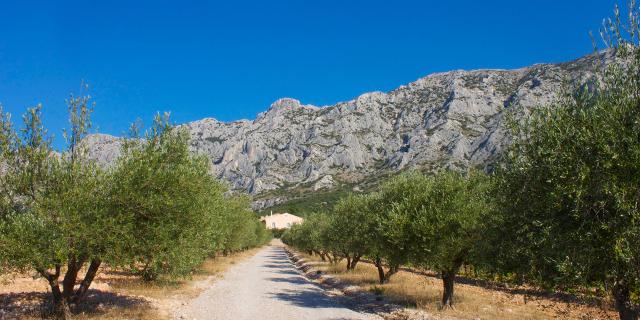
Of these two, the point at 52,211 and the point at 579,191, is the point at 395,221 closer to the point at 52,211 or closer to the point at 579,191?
the point at 579,191

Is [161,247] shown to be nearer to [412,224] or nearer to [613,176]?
[412,224]

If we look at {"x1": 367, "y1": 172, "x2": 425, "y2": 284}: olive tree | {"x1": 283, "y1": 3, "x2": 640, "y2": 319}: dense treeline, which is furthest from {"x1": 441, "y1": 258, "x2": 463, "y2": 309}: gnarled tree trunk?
{"x1": 283, "y1": 3, "x2": 640, "y2": 319}: dense treeline

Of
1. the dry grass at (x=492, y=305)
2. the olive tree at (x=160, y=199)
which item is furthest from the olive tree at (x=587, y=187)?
the olive tree at (x=160, y=199)

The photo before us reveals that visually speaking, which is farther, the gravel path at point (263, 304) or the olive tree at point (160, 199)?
the gravel path at point (263, 304)

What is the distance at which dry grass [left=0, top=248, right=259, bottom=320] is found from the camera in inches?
723

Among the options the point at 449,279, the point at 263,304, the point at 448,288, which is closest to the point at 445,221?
the point at 449,279

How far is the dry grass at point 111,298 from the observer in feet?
60.3

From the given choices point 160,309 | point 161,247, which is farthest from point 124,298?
point 161,247

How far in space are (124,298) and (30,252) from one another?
9709mm

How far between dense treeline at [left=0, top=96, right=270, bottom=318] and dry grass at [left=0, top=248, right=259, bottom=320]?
1.62 meters

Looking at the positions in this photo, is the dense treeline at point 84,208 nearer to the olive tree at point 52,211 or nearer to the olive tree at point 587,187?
the olive tree at point 52,211

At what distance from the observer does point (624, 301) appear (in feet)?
38.4

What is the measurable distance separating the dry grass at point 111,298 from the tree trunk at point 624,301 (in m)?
17.5

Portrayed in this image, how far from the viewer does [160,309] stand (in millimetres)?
22031
